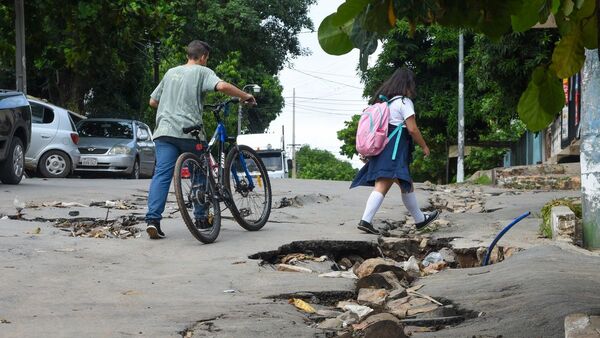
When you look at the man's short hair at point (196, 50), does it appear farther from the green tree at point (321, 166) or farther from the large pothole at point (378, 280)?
the green tree at point (321, 166)

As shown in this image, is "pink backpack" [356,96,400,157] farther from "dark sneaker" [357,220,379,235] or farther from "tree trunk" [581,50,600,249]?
"tree trunk" [581,50,600,249]

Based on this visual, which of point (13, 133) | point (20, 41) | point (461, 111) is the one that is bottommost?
point (13, 133)

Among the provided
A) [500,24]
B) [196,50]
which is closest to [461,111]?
[196,50]

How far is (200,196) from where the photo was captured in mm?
7559

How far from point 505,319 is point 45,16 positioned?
1768 centimetres

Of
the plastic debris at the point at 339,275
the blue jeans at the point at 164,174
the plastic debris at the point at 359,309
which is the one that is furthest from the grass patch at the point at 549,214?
the plastic debris at the point at 359,309

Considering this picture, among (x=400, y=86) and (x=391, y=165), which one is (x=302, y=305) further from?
(x=400, y=86)

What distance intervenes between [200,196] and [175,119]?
2.21ft

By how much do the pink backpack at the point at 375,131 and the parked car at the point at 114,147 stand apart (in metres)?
14.6

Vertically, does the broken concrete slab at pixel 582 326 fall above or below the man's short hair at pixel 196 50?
below

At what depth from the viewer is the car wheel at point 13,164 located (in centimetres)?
1338

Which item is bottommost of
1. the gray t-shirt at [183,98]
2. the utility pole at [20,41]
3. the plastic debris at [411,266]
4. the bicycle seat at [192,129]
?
the plastic debris at [411,266]

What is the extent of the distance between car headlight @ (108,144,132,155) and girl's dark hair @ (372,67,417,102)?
14570 millimetres

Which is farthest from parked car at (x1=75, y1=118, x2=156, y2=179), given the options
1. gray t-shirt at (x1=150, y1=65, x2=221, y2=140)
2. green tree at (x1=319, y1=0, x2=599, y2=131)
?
green tree at (x1=319, y1=0, x2=599, y2=131)
